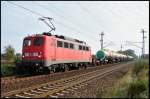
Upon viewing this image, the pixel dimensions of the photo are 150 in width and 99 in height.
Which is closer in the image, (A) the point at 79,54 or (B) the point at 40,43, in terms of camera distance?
(B) the point at 40,43

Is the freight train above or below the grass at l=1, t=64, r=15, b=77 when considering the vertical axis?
above

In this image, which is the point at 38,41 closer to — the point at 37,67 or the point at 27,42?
the point at 27,42

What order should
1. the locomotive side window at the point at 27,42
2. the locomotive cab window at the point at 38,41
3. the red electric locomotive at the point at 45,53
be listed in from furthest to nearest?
the locomotive side window at the point at 27,42 < the locomotive cab window at the point at 38,41 < the red electric locomotive at the point at 45,53

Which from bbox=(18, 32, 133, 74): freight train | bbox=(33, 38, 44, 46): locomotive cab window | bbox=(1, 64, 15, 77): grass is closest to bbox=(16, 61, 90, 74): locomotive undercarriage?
bbox=(18, 32, 133, 74): freight train

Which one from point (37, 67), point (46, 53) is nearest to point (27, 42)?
point (46, 53)

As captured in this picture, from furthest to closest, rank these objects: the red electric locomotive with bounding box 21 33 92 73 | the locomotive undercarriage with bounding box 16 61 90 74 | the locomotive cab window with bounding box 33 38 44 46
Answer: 1. the locomotive cab window with bounding box 33 38 44 46
2. the red electric locomotive with bounding box 21 33 92 73
3. the locomotive undercarriage with bounding box 16 61 90 74

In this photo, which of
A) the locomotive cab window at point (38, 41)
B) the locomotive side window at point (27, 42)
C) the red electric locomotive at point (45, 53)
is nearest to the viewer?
the red electric locomotive at point (45, 53)

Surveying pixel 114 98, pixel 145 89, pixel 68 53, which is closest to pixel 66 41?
pixel 68 53

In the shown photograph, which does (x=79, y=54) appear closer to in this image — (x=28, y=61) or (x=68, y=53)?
(x=68, y=53)

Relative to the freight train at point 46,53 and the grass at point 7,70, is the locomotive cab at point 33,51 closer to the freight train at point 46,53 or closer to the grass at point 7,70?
the freight train at point 46,53

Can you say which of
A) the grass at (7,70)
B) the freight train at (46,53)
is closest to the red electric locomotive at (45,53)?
the freight train at (46,53)

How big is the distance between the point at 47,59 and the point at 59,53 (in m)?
2.71

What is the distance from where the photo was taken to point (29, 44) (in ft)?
82.9

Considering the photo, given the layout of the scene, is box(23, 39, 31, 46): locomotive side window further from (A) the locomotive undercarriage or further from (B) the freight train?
(A) the locomotive undercarriage
